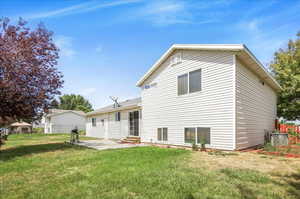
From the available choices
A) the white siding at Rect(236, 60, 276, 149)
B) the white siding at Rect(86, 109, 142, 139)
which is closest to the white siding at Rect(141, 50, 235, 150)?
the white siding at Rect(236, 60, 276, 149)

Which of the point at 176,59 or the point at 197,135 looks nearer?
the point at 197,135

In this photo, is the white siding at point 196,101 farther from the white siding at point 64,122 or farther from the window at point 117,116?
the white siding at point 64,122

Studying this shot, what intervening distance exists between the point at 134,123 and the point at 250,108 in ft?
27.8

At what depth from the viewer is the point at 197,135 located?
9023 mm

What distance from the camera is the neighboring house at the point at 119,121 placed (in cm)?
1415

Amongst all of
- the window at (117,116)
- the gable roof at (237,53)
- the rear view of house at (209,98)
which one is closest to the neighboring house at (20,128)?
the window at (117,116)

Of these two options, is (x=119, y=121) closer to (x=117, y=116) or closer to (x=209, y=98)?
(x=117, y=116)

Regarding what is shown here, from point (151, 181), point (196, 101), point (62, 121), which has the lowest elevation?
point (62, 121)

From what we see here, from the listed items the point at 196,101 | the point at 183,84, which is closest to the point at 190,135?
the point at 196,101

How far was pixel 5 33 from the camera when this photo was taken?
347 inches

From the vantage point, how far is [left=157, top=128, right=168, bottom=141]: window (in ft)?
35.9

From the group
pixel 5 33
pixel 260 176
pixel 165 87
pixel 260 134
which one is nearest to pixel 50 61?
pixel 5 33

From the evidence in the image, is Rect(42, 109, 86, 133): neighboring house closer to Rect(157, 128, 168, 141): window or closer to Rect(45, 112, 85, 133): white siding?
Rect(45, 112, 85, 133): white siding

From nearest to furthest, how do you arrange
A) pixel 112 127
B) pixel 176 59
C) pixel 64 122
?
pixel 176 59 → pixel 112 127 → pixel 64 122
